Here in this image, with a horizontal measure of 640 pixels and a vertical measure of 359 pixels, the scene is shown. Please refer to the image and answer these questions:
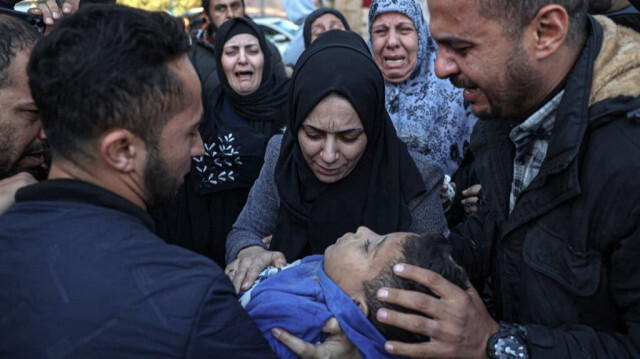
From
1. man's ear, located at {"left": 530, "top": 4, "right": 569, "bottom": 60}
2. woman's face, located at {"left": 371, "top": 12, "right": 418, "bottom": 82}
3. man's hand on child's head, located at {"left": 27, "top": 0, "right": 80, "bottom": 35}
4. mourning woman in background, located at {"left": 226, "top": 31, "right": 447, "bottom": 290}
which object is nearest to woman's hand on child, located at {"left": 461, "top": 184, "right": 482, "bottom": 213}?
mourning woman in background, located at {"left": 226, "top": 31, "right": 447, "bottom": 290}

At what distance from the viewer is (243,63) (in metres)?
5.19

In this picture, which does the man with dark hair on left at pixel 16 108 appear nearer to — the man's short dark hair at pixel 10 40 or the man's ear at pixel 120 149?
the man's short dark hair at pixel 10 40

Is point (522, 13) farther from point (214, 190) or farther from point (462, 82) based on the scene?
point (214, 190)

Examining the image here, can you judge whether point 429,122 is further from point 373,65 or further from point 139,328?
point 139,328

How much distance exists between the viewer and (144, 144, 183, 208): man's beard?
1696 mm

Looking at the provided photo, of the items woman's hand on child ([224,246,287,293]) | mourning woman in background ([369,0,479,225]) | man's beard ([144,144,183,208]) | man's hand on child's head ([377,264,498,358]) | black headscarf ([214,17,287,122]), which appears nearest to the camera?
man's beard ([144,144,183,208])

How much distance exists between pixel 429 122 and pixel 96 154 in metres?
2.84

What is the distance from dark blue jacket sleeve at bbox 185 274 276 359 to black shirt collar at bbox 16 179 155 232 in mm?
371

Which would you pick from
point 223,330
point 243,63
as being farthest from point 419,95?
point 223,330

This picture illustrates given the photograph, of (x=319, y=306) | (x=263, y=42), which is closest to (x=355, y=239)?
(x=319, y=306)

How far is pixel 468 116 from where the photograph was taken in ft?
13.4

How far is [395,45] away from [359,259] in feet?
8.21

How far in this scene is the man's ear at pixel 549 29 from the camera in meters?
1.92

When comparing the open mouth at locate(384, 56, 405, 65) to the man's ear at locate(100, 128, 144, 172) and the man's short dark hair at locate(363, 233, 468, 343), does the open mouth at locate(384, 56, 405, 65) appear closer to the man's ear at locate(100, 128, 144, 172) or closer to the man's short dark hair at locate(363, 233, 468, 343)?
the man's short dark hair at locate(363, 233, 468, 343)
